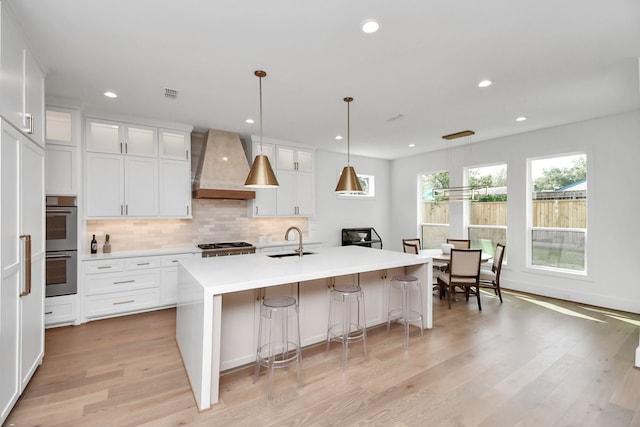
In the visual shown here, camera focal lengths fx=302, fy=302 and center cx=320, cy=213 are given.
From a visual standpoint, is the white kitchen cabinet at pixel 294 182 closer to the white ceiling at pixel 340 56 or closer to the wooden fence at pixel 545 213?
the white ceiling at pixel 340 56

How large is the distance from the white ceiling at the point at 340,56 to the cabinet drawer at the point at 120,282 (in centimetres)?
213

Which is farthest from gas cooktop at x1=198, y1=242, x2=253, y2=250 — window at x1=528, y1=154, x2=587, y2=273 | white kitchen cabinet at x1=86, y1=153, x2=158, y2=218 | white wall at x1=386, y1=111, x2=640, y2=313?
window at x1=528, y1=154, x2=587, y2=273

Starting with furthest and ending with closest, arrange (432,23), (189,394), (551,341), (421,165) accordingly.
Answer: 1. (421,165)
2. (551,341)
3. (189,394)
4. (432,23)

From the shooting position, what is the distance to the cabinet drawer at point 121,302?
3744 millimetres

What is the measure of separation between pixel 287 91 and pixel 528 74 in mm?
2386

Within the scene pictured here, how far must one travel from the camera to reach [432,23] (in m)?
2.12

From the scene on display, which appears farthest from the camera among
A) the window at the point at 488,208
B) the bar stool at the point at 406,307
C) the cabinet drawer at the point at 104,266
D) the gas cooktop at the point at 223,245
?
the window at the point at 488,208

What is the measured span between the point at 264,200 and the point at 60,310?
302 cm

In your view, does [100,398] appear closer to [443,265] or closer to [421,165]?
[443,265]

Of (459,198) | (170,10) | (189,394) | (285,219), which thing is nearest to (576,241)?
(459,198)

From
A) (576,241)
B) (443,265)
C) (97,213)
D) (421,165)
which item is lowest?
(443,265)

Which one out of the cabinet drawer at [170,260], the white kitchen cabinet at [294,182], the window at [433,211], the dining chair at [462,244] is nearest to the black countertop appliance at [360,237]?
the window at [433,211]

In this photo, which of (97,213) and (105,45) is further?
(97,213)

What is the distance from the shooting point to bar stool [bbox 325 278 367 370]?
9.82ft
